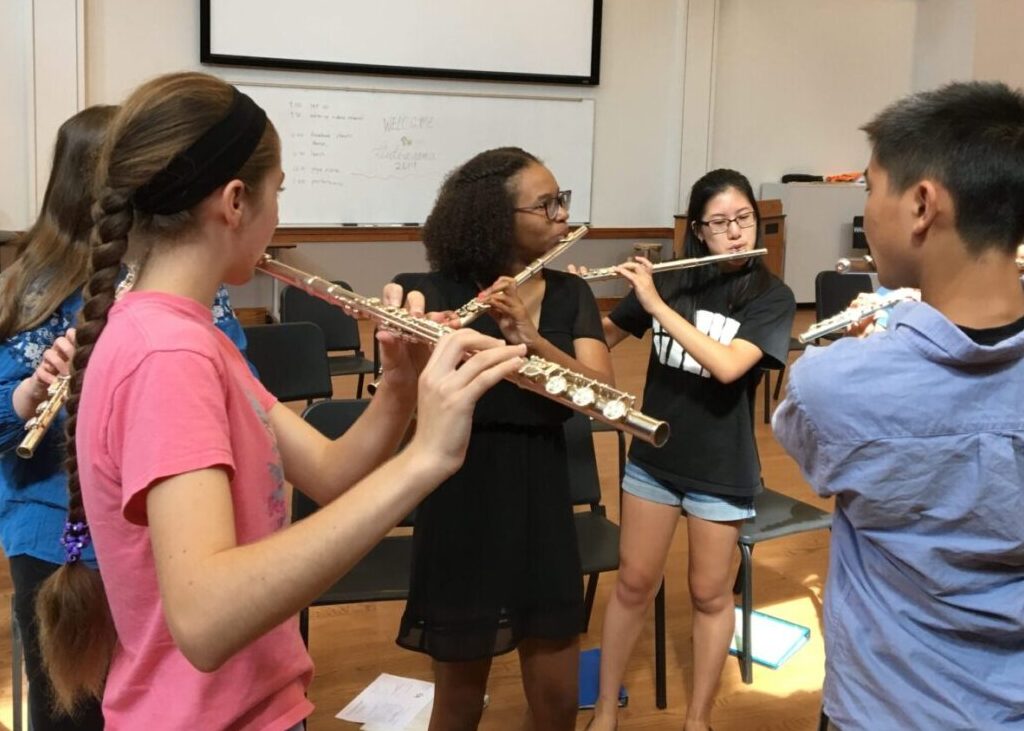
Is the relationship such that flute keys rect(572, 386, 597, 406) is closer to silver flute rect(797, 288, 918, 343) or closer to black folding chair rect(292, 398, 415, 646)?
silver flute rect(797, 288, 918, 343)

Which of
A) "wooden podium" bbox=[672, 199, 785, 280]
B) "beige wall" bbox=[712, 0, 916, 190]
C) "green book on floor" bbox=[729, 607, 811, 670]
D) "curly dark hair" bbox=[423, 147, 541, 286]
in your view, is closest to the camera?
"curly dark hair" bbox=[423, 147, 541, 286]

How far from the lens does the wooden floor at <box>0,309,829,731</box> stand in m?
2.54

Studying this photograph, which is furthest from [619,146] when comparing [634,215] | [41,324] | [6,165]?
[41,324]

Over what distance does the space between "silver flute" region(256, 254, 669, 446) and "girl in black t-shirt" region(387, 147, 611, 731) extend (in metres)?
0.47

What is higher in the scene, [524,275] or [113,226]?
[113,226]

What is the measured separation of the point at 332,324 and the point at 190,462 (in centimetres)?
392

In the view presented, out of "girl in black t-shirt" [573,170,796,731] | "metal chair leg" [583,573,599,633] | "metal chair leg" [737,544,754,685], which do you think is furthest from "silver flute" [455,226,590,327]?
"metal chair leg" [583,573,599,633]

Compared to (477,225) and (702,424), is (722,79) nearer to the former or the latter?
(702,424)

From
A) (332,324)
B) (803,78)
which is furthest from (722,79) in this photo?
(332,324)

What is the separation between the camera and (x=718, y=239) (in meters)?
2.34

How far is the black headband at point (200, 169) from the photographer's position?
979mm

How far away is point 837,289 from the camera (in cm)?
515

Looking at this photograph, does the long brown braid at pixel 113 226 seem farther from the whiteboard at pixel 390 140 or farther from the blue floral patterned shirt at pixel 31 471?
the whiteboard at pixel 390 140

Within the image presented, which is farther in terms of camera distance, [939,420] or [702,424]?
[702,424]
